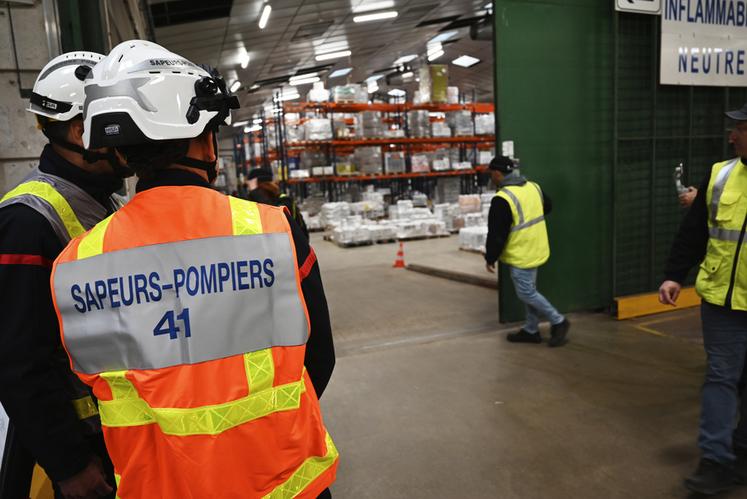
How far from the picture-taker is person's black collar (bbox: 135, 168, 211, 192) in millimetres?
1361

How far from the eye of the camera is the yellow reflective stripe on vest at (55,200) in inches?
68.9

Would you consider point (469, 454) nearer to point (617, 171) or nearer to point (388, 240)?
point (617, 171)

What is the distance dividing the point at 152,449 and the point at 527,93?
525 cm

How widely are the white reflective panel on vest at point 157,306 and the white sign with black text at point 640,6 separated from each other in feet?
18.6

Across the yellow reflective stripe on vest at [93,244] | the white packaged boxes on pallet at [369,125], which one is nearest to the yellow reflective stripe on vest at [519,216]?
the yellow reflective stripe on vest at [93,244]

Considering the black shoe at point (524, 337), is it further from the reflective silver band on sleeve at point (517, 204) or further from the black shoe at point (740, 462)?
the black shoe at point (740, 462)

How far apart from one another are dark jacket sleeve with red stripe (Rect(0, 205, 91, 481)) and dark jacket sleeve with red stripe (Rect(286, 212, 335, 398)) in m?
0.75

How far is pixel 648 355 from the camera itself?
4730 millimetres

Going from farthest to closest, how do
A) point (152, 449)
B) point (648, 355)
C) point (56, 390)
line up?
1. point (648, 355)
2. point (56, 390)
3. point (152, 449)

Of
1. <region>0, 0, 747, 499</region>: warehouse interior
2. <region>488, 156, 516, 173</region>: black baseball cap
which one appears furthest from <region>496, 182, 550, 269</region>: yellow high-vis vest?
<region>0, 0, 747, 499</region>: warehouse interior

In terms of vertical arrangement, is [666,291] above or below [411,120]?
below

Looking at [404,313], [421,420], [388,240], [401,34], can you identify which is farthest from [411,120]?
[421,420]

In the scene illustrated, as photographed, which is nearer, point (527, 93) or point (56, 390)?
point (56, 390)

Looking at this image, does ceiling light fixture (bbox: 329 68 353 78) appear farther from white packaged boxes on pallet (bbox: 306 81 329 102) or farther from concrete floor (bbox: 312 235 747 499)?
concrete floor (bbox: 312 235 747 499)
